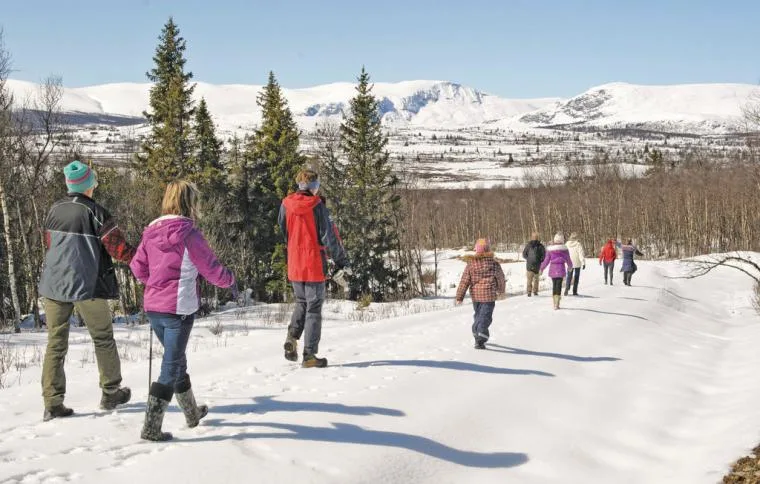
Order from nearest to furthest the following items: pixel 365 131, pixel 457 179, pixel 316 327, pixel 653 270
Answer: pixel 316 327 → pixel 653 270 → pixel 365 131 → pixel 457 179

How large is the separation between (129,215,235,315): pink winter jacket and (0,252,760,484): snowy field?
108cm

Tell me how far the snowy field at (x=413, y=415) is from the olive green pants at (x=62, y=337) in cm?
30

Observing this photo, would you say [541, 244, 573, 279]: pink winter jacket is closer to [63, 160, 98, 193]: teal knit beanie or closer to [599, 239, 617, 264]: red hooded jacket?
[599, 239, 617, 264]: red hooded jacket

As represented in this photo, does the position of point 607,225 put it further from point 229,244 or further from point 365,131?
point 229,244

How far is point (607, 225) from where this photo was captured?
70.9 m

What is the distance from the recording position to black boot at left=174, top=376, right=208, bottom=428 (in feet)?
16.4

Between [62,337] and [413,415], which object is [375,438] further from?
[62,337]

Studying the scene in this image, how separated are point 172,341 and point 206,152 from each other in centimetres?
3848

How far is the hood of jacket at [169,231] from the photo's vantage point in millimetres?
4715

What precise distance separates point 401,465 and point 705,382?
7.22m

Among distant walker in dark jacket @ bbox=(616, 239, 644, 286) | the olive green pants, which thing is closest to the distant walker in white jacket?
distant walker in dark jacket @ bbox=(616, 239, 644, 286)

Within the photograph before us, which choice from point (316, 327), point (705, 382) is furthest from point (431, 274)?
point (316, 327)

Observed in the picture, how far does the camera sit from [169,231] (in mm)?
4715

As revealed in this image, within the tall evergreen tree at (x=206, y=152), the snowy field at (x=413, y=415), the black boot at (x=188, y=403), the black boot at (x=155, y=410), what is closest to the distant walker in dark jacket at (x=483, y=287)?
the snowy field at (x=413, y=415)
